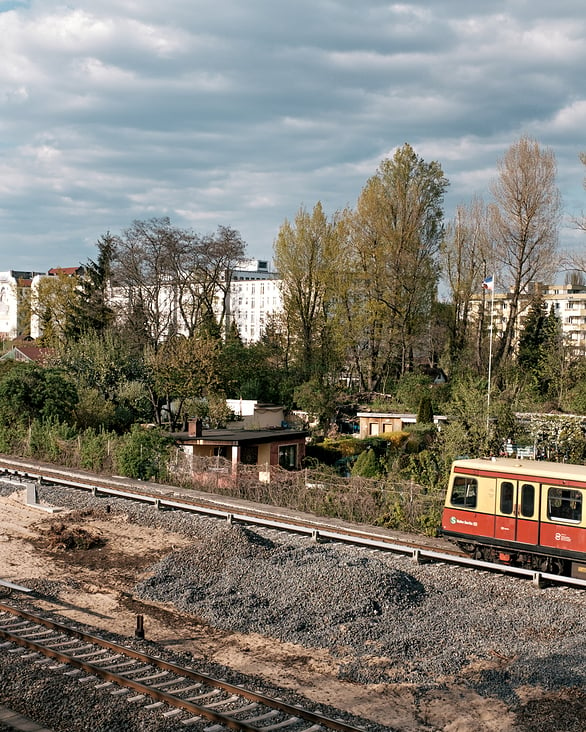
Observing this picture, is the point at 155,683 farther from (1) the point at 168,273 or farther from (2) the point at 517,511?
(1) the point at 168,273

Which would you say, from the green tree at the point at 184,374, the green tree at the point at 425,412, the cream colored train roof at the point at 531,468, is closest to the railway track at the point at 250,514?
the cream colored train roof at the point at 531,468

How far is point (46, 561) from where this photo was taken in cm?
1939

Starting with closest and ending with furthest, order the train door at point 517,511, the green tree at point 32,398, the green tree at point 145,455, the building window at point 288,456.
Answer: the train door at point 517,511 < the green tree at point 145,455 < the building window at point 288,456 < the green tree at point 32,398

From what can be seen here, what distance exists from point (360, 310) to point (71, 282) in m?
43.2

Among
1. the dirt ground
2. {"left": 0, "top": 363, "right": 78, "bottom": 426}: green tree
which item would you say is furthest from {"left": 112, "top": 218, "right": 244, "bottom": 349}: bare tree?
the dirt ground

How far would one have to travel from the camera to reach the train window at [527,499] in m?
17.2

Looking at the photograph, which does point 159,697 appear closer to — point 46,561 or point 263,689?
point 263,689

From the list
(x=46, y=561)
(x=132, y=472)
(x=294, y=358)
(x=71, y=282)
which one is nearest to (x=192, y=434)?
(x=132, y=472)

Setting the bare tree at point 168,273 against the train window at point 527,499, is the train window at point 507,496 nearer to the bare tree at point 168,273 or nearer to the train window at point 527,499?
the train window at point 527,499

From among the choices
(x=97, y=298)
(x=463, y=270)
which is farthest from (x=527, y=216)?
(x=97, y=298)

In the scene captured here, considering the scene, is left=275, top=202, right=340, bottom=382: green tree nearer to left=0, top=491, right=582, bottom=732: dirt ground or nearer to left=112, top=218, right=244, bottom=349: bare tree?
left=112, top=218, right=244, bottom=349: bare tree

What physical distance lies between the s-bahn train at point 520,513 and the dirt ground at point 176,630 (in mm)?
4784

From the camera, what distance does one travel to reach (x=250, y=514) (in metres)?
24.0

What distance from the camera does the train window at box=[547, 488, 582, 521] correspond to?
54.2 ft
